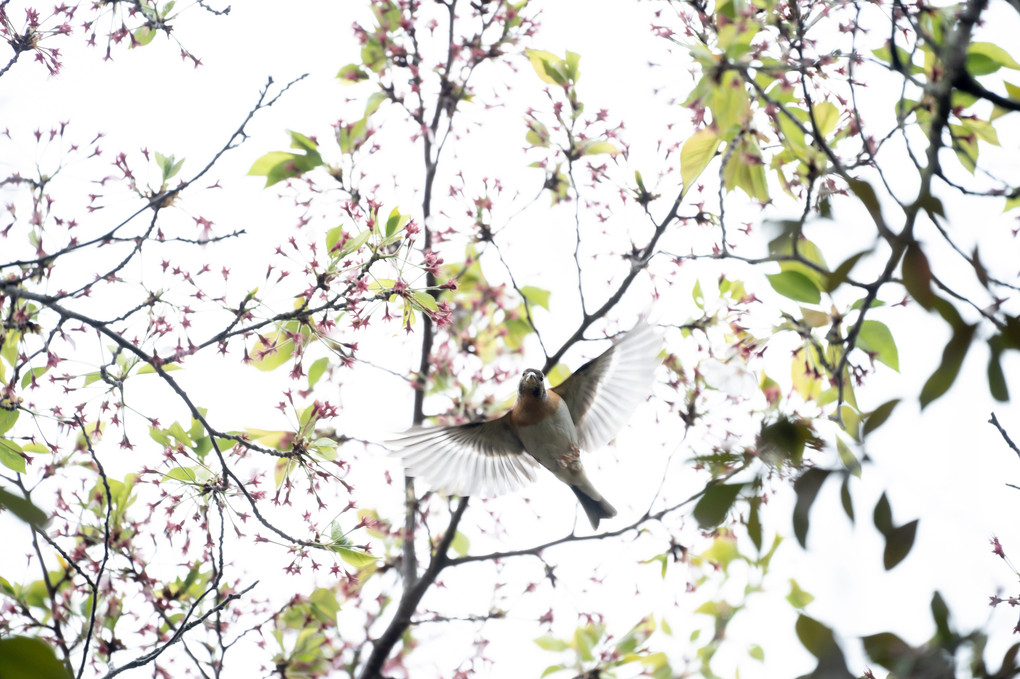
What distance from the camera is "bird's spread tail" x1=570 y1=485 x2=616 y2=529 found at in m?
4.85

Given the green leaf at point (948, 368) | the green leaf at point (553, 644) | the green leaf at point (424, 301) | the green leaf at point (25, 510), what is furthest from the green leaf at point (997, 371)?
the green leaf at point (553, 644)

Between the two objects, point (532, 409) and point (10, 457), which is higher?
point (532, 409)

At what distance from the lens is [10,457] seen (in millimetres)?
3086

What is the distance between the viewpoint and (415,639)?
439 cm

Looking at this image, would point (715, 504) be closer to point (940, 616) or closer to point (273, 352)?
point (940, 616)

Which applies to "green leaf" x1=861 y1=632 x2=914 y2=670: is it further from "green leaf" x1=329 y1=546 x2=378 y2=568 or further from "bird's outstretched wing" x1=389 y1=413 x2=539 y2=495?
"bird's outstretched wing" x1=389 y1=413 x2=539 y2=495

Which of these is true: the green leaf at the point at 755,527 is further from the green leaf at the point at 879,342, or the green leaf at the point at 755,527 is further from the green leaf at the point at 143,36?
the green leaf at the point at 143,36

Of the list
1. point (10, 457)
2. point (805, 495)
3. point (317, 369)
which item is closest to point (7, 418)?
point (10, 457)

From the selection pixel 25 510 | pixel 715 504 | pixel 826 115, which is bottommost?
pixel 25 510

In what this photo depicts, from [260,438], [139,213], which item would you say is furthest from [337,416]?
[139,213]

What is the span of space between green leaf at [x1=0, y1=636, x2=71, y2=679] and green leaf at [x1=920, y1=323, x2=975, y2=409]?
40.5 inches

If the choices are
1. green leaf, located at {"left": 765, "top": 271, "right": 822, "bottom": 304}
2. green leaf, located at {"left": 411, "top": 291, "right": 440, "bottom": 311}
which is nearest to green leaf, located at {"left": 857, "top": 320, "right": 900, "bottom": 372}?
green leaf, located at {"left": 765, "top": 271, "right": 822, "bottom": 304}

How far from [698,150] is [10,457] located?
2.67 m

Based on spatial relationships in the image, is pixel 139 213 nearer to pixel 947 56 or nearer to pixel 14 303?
pixel 14 303
